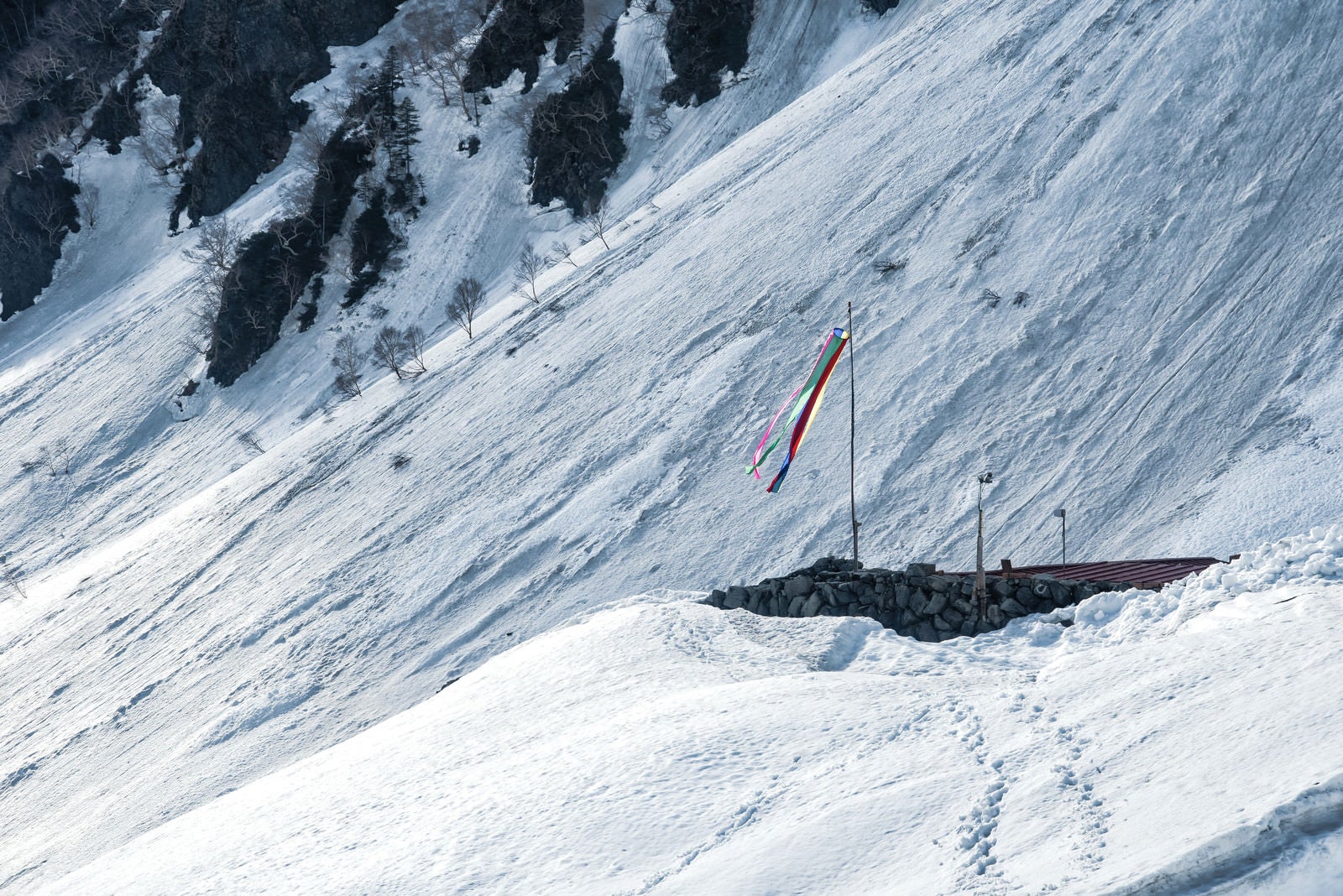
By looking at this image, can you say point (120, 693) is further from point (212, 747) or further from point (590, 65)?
point (590, 65)

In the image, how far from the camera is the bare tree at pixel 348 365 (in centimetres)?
4372

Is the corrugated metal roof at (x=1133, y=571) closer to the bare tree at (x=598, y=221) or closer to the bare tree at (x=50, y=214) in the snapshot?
the bare tree at (x=598, y=221)

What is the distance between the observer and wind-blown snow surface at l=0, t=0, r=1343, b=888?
24.2m

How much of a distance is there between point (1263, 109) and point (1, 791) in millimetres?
41229

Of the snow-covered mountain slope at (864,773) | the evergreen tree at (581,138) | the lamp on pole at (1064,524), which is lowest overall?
the lamp on pole at (1064,524)

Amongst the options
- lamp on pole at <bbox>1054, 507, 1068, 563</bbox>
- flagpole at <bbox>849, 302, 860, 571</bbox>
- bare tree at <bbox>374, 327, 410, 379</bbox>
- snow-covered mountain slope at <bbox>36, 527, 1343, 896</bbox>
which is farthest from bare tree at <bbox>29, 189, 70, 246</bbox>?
→ lamp on pole at <bbox>1054, 507, 1068, 563</bbox>

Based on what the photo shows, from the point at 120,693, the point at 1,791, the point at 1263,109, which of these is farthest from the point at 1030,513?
the point at 1,791

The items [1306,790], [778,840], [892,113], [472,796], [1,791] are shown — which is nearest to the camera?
[1306,790]

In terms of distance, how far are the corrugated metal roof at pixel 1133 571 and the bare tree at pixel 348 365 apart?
33.0 metres

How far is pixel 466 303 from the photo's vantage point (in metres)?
43.2

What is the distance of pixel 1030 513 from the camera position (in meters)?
23.3

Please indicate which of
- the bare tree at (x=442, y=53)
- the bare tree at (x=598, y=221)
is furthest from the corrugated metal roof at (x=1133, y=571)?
the bare tree at (x=442, y=53)

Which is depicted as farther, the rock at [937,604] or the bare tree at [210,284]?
the bare tree at [210,284]

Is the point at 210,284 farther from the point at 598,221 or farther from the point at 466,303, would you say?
the point at 598,221
